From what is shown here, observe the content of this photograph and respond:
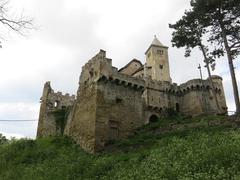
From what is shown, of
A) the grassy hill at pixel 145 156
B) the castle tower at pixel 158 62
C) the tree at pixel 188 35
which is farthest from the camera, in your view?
the castle tower at pixel 158 62

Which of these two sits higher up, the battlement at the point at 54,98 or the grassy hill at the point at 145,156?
the battlement at the point at 54,98

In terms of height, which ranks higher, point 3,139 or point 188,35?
point 188,35

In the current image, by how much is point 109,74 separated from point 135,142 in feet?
23.1

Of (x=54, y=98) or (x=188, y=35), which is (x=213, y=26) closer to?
(x=188, y=35)

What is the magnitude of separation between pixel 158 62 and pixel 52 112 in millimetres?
22520

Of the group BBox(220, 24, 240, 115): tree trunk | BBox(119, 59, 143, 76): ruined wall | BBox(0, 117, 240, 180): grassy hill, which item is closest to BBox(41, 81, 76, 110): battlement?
BBox(0, 117, 240, 180): grassy hill

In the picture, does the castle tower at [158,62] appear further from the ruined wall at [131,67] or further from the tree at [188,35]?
the tree at [188,35]

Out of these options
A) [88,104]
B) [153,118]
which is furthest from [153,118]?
[88,104]

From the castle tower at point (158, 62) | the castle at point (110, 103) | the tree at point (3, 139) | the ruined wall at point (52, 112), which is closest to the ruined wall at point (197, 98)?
the castle at point (110, 103)

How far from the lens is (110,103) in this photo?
2825 centimetres

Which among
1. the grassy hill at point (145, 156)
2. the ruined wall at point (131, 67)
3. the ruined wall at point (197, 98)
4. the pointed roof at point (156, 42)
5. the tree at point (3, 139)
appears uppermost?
the pointed roof at point (156, 42)

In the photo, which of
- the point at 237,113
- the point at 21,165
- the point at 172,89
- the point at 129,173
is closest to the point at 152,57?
the point at 172,89

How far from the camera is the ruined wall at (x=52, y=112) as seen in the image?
122 ft

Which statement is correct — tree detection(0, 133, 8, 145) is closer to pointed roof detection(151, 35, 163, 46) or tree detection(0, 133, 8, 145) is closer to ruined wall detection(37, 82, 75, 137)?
ruined wall detection(37, 82, 75, 137)
